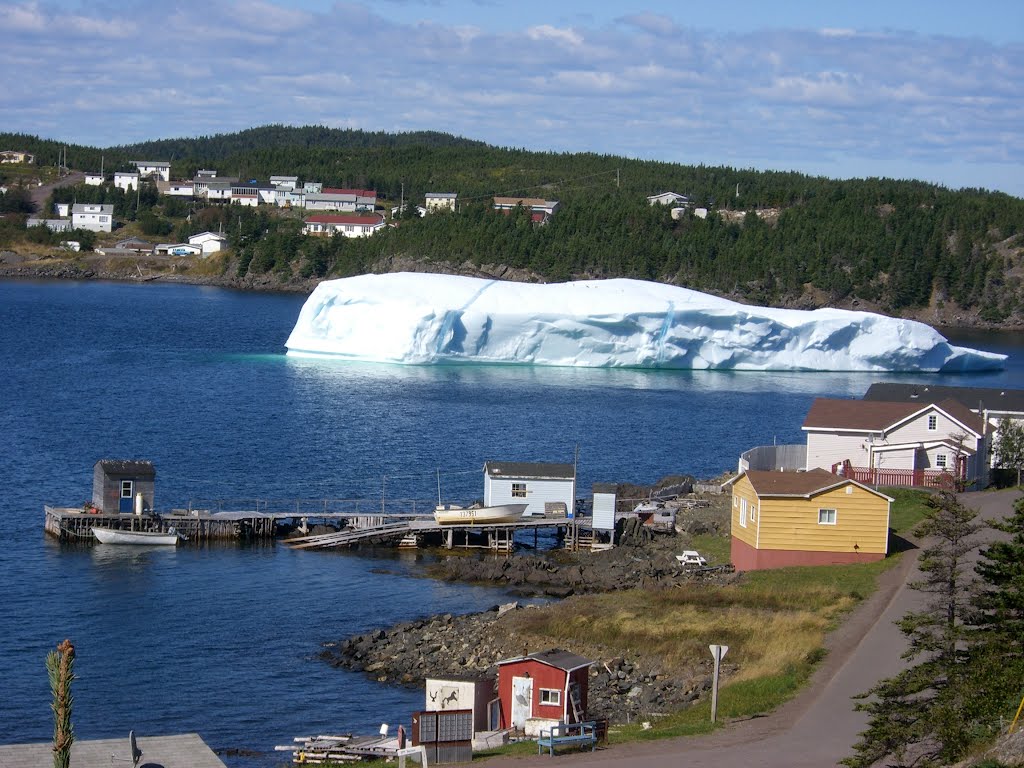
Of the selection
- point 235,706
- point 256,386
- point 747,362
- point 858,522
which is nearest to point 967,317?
point 747,362

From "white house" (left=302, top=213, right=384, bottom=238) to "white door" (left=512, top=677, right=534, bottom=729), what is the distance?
113 metres

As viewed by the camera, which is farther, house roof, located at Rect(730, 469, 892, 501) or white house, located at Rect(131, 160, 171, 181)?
white house, located at Rect(131, 160, 171, 181)

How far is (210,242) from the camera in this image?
429 feet

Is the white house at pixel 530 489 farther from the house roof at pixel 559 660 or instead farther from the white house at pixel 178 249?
the white house at pixel 178 249

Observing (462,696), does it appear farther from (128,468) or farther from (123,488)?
(128,468)

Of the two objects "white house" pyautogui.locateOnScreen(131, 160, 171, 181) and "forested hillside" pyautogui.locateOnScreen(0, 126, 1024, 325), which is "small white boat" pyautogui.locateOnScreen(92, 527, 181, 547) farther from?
"white house" pyautogui.locateOnScreen(131, 160, 171, 181)

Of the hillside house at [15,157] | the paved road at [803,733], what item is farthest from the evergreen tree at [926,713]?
the hillside house at [15,157]

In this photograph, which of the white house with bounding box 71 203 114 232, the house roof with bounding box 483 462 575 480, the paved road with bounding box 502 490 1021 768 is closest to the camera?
the paved road with bounding box 502 490 1021 768

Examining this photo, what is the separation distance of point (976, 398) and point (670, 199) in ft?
320

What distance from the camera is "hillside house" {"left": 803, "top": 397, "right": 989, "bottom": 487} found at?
112 feet

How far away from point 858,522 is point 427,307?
33596 mm

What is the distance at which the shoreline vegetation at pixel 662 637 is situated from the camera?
19078 mm

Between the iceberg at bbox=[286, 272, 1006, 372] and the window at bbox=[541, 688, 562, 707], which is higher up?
the iceberg at bbox=[286, 272, 1006, 372]

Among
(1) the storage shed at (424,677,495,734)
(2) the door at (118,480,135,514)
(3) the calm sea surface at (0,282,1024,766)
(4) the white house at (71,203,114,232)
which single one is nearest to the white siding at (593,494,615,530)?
(3) the calm sea surface at (0,282,1024,766)
